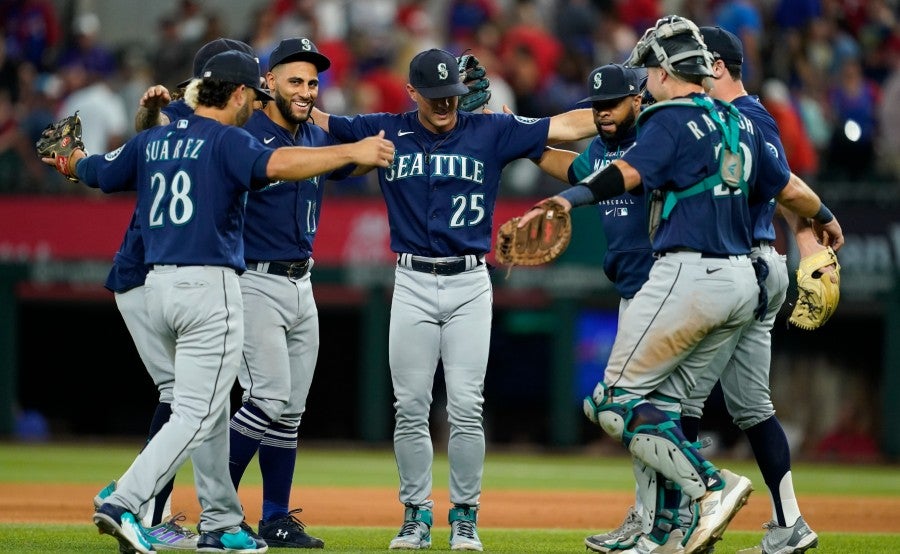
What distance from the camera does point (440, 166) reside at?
689 centimetres

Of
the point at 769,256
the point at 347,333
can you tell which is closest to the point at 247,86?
the point at 769,256

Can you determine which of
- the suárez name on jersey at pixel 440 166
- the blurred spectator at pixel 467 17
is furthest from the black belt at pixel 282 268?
the blurred spectator at pixel 467 17

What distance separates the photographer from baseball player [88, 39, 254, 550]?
22.0 ft

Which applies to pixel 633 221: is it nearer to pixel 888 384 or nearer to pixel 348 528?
pixel 348 528

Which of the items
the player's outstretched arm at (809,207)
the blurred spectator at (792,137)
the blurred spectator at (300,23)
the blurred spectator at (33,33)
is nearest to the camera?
the player's outstretched arm at (809,207)

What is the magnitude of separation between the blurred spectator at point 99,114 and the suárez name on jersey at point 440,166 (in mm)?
8313

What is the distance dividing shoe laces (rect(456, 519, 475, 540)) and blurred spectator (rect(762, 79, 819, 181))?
27.9ft

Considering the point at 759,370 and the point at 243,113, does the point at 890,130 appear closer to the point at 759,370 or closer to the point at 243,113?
the point at 759,370

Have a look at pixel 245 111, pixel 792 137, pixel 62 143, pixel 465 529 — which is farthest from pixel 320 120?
pixel 792 137

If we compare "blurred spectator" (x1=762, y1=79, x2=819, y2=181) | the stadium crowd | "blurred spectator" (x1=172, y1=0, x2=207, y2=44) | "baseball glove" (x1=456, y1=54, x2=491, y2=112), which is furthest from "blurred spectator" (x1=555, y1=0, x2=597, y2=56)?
"baseball glove" (x1=456, y1=54, x2=491, y2=112)

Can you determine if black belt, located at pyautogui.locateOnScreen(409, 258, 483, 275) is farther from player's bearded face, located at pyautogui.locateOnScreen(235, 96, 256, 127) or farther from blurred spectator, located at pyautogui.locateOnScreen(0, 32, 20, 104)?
blurred spectator, located at pyautogui.locateOnScreen(0, 32, 20, 104)

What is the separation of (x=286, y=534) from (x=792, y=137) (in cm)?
914

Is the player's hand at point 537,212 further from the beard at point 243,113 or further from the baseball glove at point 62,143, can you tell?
the baseball glove at point 62,143

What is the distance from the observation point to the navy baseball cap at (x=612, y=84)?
22.2 feet
